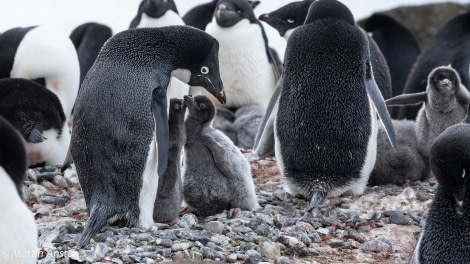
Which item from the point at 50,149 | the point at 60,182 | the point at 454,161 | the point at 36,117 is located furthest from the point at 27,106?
the point at 454,161

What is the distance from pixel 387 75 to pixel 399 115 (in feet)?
6.06

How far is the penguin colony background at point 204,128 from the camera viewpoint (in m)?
4.39

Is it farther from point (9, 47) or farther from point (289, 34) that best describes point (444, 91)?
point (9, 47)

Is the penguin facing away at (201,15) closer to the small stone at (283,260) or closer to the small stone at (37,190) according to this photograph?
the small stone at (37,190)

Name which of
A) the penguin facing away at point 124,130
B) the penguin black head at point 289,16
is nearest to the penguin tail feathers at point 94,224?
the penguin facing away at point 124,130

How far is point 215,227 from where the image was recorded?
5352mm

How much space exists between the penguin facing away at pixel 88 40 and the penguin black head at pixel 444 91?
426 centimetres

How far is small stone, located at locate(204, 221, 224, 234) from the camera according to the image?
533 centimetres

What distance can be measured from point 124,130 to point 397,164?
240 cm

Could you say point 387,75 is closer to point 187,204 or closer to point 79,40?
point 187,204


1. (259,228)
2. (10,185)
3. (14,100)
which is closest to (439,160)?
(259,228)

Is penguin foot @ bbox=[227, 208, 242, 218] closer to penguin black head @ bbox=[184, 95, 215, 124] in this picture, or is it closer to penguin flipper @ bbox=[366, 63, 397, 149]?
penguin black head @ bbox=[184, 95, 215, 124]

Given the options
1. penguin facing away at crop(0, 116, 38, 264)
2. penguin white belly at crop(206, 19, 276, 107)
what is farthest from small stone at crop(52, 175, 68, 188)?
penguin white belly at crop(206, 19, 276, 107)

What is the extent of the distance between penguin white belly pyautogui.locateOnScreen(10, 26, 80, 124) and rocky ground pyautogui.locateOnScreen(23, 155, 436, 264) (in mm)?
1693
